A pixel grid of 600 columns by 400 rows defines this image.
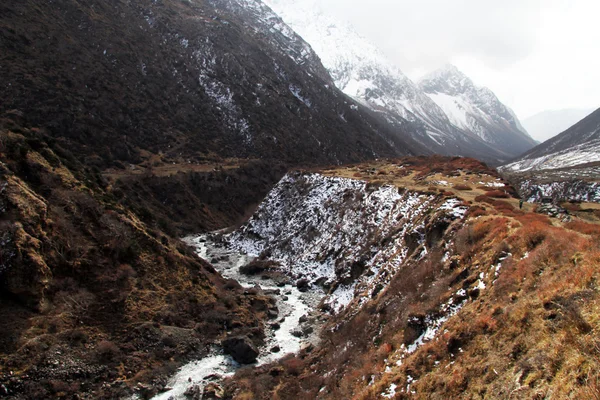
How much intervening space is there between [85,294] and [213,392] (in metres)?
10.8

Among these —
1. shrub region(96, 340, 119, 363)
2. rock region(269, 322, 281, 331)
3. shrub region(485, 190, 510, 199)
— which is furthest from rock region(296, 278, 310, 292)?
shrub region(96, 340, 119, 363)

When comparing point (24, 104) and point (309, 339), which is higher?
point (24, 104)

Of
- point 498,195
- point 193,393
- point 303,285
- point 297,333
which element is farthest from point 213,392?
point 498,195

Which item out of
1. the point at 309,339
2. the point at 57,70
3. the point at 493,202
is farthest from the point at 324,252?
the point at 57,70

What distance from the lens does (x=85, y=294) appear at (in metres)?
23.2

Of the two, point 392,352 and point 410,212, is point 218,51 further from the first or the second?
point 392,352

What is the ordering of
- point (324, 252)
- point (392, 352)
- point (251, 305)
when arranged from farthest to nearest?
1. point (324, 252)
2. point (251, 305)
3. point (392, 352)

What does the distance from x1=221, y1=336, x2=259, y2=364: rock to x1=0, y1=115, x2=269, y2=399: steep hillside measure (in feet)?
5.63

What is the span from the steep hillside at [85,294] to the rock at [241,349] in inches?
67.6

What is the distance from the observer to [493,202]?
27.1 meters

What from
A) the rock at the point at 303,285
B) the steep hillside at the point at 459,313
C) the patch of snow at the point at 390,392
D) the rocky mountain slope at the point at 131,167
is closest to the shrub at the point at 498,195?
the steep hillside at the point at 459,313

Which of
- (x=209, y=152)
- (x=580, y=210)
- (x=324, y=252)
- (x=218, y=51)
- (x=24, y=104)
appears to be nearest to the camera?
(x=580, y=210)

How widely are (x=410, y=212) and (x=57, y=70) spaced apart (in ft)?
270

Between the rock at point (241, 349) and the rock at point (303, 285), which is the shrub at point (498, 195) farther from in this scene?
the rock at point (241, 349)
